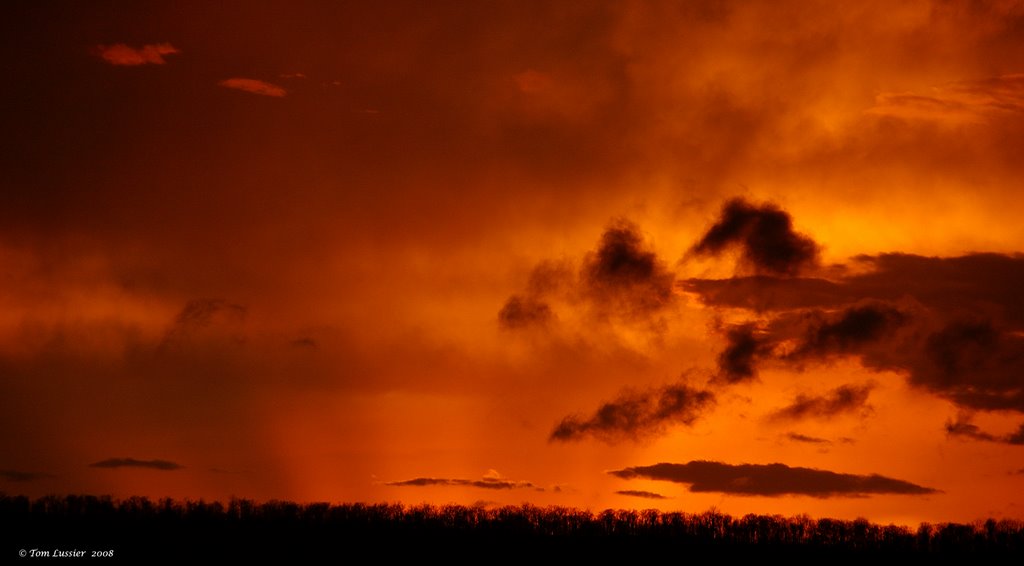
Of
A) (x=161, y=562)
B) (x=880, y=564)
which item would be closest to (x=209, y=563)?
(x=161, y=562)

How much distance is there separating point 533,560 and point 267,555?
36.7 meters

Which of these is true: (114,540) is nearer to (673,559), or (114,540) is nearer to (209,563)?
(209,563)

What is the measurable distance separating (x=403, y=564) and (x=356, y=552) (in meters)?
10.4

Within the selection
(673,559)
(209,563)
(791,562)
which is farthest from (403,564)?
(791,562)

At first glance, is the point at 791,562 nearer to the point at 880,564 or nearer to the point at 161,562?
the point at 880,564

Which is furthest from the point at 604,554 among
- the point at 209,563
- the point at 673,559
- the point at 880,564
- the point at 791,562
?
the point at 209,563

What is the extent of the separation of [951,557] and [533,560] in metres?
59.1

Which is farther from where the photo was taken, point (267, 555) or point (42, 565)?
point (267, 555)

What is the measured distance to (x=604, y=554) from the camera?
198m

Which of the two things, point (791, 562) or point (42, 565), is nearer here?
point (42, 565)

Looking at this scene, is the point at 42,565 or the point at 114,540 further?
the point at 114,540

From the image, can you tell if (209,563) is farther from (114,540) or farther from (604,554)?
(604,554)

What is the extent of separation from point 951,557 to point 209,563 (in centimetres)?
10290

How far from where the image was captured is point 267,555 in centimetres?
19250
